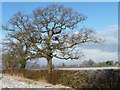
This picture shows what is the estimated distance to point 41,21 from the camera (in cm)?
3155

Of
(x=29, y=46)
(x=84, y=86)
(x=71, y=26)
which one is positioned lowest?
(x=84, y=86)

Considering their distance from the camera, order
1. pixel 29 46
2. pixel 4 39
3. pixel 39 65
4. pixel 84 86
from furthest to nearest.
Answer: pixel 39 65 → pixel 4 39 → pixel 29 46 → pixel 84 86

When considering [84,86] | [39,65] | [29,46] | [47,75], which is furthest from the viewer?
[39,65]

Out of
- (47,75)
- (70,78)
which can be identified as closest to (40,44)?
(47,75)

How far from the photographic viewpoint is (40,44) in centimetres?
3262

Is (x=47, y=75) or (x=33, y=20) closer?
(x=47, y=75)

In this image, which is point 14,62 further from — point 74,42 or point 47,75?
point 47,75

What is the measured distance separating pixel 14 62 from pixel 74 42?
9694 mm

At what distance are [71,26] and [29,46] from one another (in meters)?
5.31

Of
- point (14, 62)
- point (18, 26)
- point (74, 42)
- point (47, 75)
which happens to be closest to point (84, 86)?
point (47, 75)

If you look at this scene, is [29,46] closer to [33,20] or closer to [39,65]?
[33,20]

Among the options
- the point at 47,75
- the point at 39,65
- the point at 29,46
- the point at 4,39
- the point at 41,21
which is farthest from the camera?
the point at 39,65

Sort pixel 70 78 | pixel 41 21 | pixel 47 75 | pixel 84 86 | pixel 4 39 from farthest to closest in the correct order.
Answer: pixel 4 39, pixel 41 21, pixel 47 75, pixel 70 78, pixel 84 86

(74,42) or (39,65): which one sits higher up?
(74,42)
